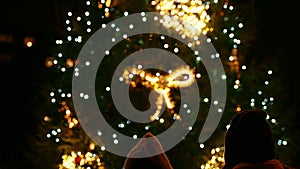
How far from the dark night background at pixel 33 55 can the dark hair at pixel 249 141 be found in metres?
3.66

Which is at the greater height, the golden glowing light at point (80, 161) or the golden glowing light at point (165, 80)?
the golden glowing light at point (165, 80)

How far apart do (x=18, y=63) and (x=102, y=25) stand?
82.3 inches

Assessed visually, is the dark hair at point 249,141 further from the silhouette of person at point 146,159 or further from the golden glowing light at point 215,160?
the golden glowing light at point 215,160

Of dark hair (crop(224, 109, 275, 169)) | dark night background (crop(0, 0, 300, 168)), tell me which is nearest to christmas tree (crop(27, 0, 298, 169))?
dark night background (crop(0, 0, 300, 168))

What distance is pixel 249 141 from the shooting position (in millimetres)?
2633

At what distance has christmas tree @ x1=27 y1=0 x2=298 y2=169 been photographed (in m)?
4.71

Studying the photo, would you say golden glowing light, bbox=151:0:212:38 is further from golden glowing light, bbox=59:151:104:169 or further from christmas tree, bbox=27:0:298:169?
golden glowing light, bbox=59:151:104:169

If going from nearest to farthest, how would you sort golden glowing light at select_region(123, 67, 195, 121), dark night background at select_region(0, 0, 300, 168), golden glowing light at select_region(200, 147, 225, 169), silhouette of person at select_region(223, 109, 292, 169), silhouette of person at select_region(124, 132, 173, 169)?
silhouette of person at select_region(124, 132, 173, 169) → silhouette of person at select_region(223, 109, 292, 169) → golden glowing light at select_region(200, 147, 225, 169) → golden glowing light at select_region(123, 67, 195, 121) → dark night background at select_region(0, 0, 300, 168)

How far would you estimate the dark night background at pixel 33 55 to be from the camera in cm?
632

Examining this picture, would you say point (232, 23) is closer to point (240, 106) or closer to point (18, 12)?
point (240, 106)

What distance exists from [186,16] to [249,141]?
2269 millimetres

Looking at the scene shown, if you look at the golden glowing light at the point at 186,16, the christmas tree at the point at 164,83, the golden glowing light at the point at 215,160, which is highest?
the golden glowing light at the point at 186,16

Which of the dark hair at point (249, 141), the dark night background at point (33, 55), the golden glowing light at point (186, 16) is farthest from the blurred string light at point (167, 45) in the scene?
the dark hair at point (249, 141)

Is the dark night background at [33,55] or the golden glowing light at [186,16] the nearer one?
the golden glowing light at [186,16]
